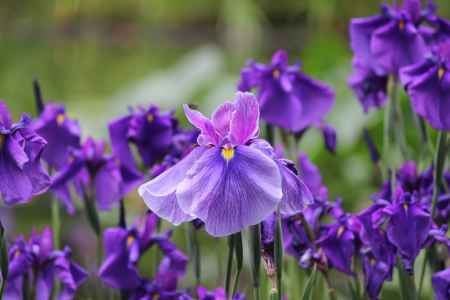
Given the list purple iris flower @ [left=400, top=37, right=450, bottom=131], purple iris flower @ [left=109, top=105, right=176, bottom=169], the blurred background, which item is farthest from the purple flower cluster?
the blurred background

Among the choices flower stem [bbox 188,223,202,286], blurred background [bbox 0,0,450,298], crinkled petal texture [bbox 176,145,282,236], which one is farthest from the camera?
blurred background [bbox 0,0,450,298]

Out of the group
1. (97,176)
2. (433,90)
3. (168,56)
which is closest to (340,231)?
(433,90)

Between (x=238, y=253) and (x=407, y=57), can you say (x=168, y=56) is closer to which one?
(x=407, y=57)

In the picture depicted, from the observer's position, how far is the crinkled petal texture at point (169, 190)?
0.37 meters

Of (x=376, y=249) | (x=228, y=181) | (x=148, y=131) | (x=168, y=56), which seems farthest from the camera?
(x=168, y=56)

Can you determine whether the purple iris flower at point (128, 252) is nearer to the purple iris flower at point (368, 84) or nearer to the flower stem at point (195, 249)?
the flower stem at point (195, 249)

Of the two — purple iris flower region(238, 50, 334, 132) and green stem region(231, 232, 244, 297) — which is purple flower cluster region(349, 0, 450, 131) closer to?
purple iris flower region(238, 50, 334, 132)

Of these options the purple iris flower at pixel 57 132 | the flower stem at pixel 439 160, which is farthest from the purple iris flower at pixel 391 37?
the purple iris flower at pixel 57 132

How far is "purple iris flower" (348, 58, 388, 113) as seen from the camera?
648 mm

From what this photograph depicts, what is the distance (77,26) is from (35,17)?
437 millimetres

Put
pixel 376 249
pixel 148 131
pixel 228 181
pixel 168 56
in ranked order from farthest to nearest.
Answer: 1. pixel 168 56
2. pixel 148 131
3. pixel 376 249
4. pixel 228 181

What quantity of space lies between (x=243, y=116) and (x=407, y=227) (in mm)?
133

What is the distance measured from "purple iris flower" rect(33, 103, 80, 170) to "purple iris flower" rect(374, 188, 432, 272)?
27 centimetres

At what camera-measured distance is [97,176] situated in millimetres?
634
